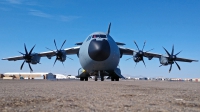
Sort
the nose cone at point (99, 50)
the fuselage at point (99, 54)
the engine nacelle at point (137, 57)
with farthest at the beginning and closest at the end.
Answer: the engine nacelle at point (137, 57) < the fuselage at point (99, 54) < the nose cone at point (99, 50)

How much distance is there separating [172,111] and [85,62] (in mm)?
18283

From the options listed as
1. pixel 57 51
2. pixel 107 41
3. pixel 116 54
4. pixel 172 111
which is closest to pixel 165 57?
pixel 116 54

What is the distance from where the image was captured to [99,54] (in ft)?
63.8

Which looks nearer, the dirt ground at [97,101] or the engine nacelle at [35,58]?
the dirt ground at [97,101]

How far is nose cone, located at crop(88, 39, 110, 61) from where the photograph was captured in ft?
63.8

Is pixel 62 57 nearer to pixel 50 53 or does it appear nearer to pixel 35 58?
pixel 50 53

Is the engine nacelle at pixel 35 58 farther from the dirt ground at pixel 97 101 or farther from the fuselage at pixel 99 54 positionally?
the dirt ground at pixel 97 101

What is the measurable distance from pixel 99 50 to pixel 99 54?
0.33 metres

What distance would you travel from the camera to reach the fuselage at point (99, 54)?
64.3ft

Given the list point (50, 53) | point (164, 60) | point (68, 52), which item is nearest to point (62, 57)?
point (68, 52)

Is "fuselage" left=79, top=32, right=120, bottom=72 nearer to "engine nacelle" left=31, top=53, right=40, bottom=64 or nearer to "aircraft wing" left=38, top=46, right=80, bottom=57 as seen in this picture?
"aircraft wing" left=38, top=46, right=80, bottom=57

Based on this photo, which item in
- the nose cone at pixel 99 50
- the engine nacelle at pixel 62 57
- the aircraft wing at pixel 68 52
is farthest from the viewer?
the aircraft wing at pixel 68 52

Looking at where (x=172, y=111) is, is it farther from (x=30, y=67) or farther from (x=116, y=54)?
(x=30, y=67)

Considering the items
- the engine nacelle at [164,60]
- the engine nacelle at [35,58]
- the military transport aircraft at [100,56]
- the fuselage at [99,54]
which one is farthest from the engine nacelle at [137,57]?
the engine nacelle at [35,58]
